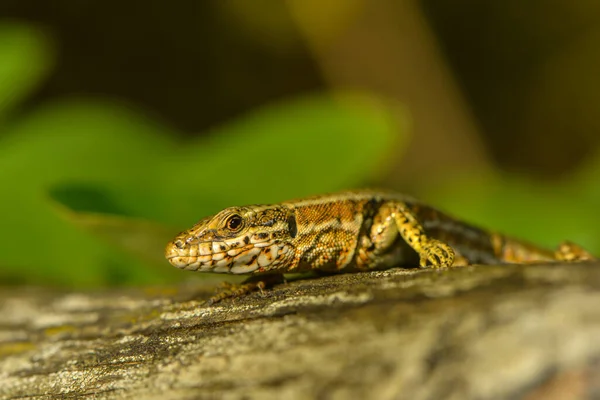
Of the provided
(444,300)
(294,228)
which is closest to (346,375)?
(444,300)

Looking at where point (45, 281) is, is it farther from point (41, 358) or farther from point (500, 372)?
point (500, 372)

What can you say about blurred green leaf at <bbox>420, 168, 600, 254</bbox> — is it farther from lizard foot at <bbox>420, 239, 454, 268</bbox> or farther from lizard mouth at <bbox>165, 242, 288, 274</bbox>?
lizard mouth at <bbox>165, 242, 288, 274</bbox>

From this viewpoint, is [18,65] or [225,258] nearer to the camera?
[225,258]

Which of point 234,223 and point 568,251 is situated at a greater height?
point 234,223

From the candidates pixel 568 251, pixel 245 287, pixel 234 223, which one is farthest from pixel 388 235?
pixel 568 251

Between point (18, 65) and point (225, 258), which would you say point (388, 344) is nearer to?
point (225, 258)

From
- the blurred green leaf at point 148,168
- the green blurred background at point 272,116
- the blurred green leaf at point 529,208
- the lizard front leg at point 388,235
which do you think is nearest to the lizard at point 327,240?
the lizard front leg at point 388,235

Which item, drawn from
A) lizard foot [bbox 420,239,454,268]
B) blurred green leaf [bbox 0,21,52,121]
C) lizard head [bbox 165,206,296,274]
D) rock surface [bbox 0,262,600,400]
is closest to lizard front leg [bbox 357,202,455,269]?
lizard foot [bbox 420,239,454,268]
